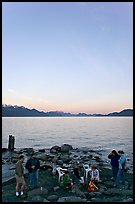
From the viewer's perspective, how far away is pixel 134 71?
7.86 m

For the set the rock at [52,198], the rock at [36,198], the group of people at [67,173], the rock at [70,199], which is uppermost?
the group of people at [67,173]

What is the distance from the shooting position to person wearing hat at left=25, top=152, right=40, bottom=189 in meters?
14.3

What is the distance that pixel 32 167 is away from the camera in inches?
563

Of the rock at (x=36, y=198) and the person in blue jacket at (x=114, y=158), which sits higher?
the person in blue jacket at (x=114, y=158)

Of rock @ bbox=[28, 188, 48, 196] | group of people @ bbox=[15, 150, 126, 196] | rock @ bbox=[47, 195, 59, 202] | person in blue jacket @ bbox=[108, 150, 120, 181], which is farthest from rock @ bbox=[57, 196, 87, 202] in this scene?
person in blue jacket @ bbox=[108, 150, 120, 181]

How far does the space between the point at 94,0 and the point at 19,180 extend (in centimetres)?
994

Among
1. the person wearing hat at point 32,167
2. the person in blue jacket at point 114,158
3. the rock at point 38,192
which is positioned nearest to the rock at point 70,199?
the rock at point 38,192

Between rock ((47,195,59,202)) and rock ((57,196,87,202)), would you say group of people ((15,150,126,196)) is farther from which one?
rock ((57,196,87,202))

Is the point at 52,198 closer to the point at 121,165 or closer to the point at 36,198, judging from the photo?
the point at 36,198

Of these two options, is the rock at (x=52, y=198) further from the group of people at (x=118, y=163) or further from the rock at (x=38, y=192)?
the group of people at (x=118, y=163)

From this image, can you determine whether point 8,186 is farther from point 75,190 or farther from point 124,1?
point 124,1

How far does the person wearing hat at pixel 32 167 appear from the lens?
46.9 feet

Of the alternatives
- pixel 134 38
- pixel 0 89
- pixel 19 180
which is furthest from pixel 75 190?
pixel 134 38

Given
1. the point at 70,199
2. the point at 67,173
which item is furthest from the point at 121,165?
the point at 70,199
